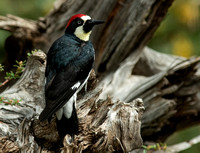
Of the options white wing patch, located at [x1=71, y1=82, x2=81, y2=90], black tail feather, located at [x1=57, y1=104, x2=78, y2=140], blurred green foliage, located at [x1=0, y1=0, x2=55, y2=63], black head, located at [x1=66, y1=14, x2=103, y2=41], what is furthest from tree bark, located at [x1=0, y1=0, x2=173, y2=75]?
black tail feather, located at [x1=57, y1=104, x2=78, y2=140]

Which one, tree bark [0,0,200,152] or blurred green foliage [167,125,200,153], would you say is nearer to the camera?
tree bark [0,0,200,152]

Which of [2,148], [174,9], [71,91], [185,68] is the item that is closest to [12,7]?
[174,9]

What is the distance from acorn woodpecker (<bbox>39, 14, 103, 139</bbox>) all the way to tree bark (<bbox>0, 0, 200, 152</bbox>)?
130 mm

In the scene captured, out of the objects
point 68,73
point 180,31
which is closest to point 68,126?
point 68,73

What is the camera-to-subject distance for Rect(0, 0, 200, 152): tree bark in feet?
10.3

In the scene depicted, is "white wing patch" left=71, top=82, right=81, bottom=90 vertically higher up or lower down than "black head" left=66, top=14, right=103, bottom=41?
lower down

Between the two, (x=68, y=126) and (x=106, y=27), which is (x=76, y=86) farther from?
(x=106, y=27)

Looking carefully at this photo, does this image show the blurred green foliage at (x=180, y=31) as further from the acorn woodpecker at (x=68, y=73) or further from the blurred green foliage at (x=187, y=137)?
the acorn woodpecker at (x=68, y=73)

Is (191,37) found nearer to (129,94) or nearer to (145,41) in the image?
(145,41)

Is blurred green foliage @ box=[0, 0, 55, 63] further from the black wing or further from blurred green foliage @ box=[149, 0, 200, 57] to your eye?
the black wing

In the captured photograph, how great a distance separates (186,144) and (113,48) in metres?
1.60

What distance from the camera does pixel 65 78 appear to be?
3438mm

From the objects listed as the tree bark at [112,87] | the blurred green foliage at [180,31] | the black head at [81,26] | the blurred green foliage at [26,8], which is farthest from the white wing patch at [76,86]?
the blurred green foliage at [180,31]

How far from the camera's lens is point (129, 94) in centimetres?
479
